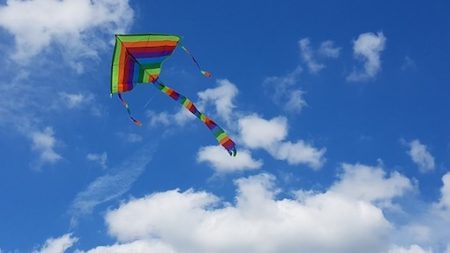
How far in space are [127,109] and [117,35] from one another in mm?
3878

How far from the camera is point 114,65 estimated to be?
4375 centimetres

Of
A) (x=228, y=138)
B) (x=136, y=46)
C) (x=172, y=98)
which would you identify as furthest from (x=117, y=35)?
(x=228, y=138)

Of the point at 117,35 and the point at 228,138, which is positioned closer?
the point at 117,35

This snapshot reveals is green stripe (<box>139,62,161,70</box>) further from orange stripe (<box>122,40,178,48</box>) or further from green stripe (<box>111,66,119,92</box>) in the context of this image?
green stripe (<box>111,66,119,92</box>)

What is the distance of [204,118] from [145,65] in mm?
4327

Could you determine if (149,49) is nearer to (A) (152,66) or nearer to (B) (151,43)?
(B) (151,43)

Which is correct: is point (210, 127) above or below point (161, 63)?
below

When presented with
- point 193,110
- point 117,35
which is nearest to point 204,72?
point 193,110

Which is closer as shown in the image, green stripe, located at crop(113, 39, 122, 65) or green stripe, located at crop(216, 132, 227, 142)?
green stripe, located at crop(113, 39, 122, 65)

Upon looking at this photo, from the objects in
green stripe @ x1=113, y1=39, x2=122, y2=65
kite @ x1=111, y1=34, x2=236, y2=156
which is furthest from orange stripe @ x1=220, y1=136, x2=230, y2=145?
green stripe @ x1=113, y1=39, x2=122, y2=65

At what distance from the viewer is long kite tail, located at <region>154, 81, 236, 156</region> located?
45.2 m

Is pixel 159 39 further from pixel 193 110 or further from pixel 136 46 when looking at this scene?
pixel 193 110

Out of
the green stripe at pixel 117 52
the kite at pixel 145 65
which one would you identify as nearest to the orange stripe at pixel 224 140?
the kite at pixel 145 65

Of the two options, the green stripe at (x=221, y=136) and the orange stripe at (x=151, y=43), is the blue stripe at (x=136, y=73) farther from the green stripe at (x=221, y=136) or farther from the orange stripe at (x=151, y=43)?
the green stripe at (x=221, y=136)
